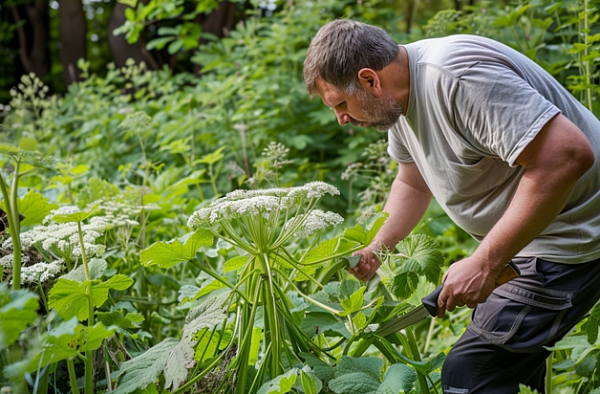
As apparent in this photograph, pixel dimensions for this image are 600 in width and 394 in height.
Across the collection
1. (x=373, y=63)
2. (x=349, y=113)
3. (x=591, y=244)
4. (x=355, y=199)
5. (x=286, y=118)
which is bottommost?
(x=355, y=199)


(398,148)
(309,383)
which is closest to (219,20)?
(398,148)

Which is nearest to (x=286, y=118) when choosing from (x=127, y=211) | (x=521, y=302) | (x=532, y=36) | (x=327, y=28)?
(x=532, y=36)

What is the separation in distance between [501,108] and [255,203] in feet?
1.98

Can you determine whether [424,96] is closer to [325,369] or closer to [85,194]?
[325,369]

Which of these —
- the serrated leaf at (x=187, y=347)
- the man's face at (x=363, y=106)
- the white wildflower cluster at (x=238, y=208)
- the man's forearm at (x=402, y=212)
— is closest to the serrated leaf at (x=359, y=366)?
the serrated leaf at (x=187, y=347)

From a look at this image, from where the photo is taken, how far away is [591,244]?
1.61 metres

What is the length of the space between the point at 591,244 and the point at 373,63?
2.39 feet

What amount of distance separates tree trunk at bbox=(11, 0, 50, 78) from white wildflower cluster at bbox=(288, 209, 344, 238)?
6.16 metres

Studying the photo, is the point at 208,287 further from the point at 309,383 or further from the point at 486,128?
the point at 486,128

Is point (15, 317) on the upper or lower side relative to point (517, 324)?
upper

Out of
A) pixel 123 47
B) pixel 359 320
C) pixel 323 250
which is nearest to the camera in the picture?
pixel 359 320

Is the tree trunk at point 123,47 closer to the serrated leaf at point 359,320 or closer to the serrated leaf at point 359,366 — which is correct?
the serrated leaf at point 359,320

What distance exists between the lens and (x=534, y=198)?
1422mm

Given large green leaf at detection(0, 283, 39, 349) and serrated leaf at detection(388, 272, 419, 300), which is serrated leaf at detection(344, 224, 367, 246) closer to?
serrated leaf at detection(388, 272, 419, 300)
